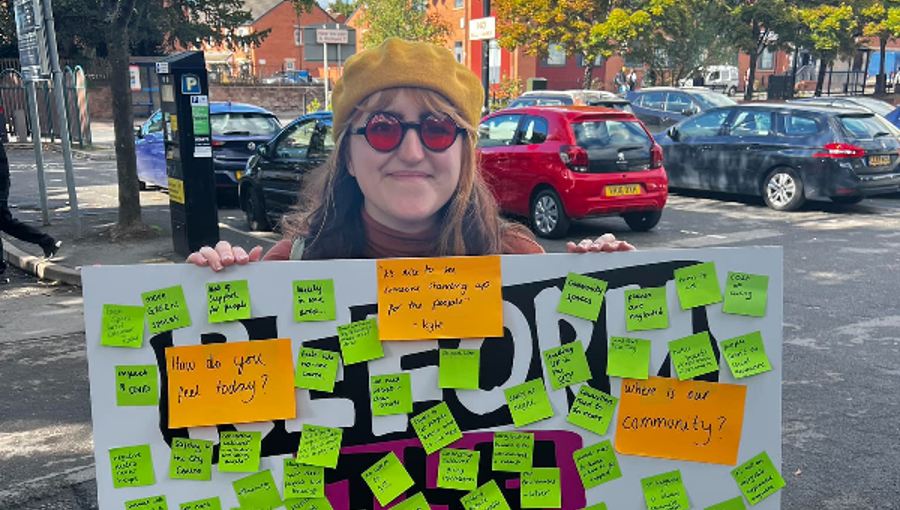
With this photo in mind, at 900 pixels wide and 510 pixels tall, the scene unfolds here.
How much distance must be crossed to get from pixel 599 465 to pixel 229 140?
11037 millimetres

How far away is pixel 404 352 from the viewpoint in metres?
2.13

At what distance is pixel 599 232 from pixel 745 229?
1.97 metres

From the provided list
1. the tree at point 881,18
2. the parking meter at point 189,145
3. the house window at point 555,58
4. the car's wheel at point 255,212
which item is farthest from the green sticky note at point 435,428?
the house window at point 555,58

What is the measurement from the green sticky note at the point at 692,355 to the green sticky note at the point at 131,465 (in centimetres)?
139

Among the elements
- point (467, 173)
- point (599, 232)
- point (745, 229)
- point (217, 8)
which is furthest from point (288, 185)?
point (217, 8)

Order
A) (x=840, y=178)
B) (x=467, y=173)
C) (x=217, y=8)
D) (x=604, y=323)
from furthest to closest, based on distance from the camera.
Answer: (x=217, y=8) < (x=840, y=178) < (x=467, y=173) < (x=604, y=323)

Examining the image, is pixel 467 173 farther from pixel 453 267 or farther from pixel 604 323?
pixel 604 323

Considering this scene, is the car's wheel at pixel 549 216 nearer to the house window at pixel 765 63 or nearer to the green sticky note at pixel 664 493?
the green sticky note at pixel 664 493

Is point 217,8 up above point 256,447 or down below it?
above

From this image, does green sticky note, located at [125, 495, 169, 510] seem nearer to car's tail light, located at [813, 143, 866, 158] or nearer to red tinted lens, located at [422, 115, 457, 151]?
red tinted lens, located at [422, 115, 457, 151]

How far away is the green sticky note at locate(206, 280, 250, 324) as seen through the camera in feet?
6.77

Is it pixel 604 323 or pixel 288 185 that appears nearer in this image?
pixel 604 323

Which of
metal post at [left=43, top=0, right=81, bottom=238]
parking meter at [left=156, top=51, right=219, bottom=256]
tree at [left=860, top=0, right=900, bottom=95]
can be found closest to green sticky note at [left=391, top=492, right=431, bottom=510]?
parking meter at [left=156, top=51, right=219, bottom=256]

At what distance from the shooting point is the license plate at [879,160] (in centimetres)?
1201
